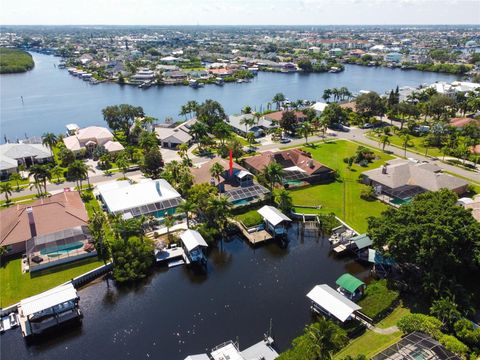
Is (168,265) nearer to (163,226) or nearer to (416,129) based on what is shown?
(163,226)

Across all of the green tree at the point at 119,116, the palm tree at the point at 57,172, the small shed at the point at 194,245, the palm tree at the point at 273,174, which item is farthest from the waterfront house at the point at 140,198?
the green tree at the point at 119,116

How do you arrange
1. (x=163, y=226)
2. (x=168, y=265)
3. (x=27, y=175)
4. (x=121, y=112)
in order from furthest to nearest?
(x=121, y=112) → (x=27, y=175) → (x=163, y=226) → (x=168, y=265)

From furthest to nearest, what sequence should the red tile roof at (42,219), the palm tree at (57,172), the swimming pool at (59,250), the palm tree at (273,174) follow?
the palm tree at (57,172) → the palm tree at (273,174) → the red tile roof at (42,219) → the swimming pool at (59,250)

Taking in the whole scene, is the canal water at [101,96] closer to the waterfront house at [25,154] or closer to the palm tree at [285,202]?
the waterfront house at [25,154]

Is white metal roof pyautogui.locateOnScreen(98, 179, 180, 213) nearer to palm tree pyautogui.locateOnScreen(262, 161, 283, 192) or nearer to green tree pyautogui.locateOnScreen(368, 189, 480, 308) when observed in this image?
palm tree pyautogui.locateOnScreen(262, 161, 283, 192)

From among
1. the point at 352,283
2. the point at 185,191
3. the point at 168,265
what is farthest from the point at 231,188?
the point at 352,283

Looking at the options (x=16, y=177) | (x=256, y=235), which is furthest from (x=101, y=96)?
(x=256, y=235)

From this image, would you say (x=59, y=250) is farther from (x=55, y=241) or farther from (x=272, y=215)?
(x=272, y=215)

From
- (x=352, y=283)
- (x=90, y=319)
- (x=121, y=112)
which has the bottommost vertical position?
(x=90, y=319)
